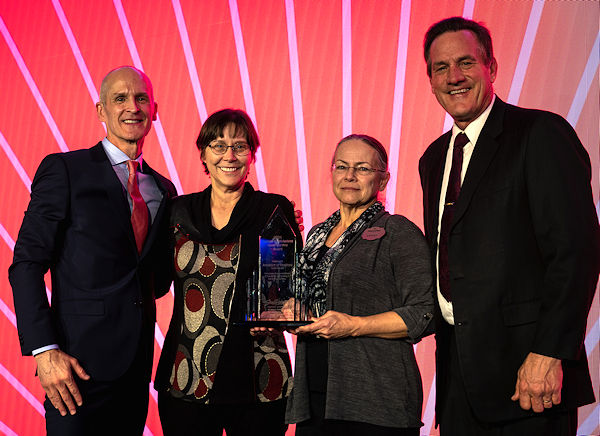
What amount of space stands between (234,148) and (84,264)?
0.69 m

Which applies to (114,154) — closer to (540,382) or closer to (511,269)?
(511,269)

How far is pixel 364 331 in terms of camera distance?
5.89 ft

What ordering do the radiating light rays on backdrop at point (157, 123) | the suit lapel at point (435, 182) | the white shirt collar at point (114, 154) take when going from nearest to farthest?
the suit lapel at point (435, 182)
the white shirt collar at point (114, 154)
the radiating light rays on backdrop at point (157, 123)

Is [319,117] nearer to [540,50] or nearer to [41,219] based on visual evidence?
[540,50]

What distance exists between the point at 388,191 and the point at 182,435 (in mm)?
1869

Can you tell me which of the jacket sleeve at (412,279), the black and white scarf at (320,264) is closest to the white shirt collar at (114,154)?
the black and white scarf at (320,264)

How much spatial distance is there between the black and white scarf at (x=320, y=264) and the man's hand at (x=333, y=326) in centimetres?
12

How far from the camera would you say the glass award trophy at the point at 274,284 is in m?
1.97

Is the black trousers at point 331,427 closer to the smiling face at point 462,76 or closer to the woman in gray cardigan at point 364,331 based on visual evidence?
the woman in gray cardigan at point 364,331

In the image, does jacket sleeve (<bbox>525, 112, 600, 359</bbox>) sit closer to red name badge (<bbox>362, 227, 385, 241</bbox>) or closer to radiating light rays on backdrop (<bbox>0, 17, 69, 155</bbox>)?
red name badge (<bbox>362, 227, 385, 241</bbox>)

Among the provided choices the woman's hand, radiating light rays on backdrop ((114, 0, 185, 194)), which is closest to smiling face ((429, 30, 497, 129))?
the woman's hand

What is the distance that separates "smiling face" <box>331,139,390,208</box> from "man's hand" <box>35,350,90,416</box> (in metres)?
1.08

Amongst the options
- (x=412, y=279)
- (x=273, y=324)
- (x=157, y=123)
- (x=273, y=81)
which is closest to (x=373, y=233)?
(x=412, y=279)

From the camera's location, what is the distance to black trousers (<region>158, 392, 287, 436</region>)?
6.57 feet
